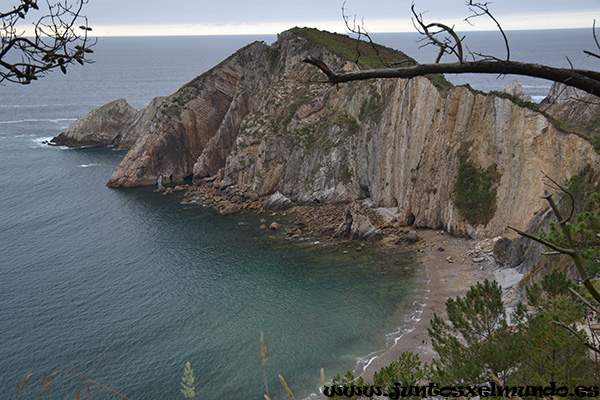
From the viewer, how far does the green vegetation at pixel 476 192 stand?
4772 centimetres

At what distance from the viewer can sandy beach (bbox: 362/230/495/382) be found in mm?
33344

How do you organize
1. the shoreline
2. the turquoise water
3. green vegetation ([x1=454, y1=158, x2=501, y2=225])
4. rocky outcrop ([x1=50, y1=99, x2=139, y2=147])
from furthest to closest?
1. rocky outcrop ([x1=50, y1=99, x2=139, y2=147])
2. green vegetation ([x1=454, y1=158, x2=501, y2=225])
3. the shoreline
4. the turquoise water

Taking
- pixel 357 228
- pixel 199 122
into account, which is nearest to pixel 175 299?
pixel 357 228

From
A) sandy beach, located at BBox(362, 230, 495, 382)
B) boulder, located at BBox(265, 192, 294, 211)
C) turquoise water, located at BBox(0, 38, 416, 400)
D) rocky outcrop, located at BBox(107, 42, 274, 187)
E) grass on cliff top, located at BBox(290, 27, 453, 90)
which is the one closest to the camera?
turquoise water, located at BBox(0, 38, 416, 400)

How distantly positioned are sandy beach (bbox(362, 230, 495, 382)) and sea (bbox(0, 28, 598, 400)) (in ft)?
2.86

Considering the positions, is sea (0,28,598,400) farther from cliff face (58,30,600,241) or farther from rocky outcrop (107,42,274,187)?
rocky outcrop (107,42,274,187)

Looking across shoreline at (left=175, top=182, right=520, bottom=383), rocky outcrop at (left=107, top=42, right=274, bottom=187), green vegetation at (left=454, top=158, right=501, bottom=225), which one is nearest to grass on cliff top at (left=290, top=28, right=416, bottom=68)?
rocky outcrop at (left=107, top=42, right=274, bottom=187)

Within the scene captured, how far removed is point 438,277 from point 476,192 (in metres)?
11.3

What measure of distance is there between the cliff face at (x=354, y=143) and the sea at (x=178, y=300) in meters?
8.67

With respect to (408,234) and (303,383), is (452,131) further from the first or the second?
(303,383)

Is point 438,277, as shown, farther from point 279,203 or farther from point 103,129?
point 103,129

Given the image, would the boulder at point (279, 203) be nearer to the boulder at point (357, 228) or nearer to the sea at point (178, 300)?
the sea at point (178, 300)

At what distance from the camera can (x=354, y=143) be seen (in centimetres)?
6419

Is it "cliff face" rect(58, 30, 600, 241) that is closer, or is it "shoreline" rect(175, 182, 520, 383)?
"shoreline" rect(175, 182, 520, 383)
